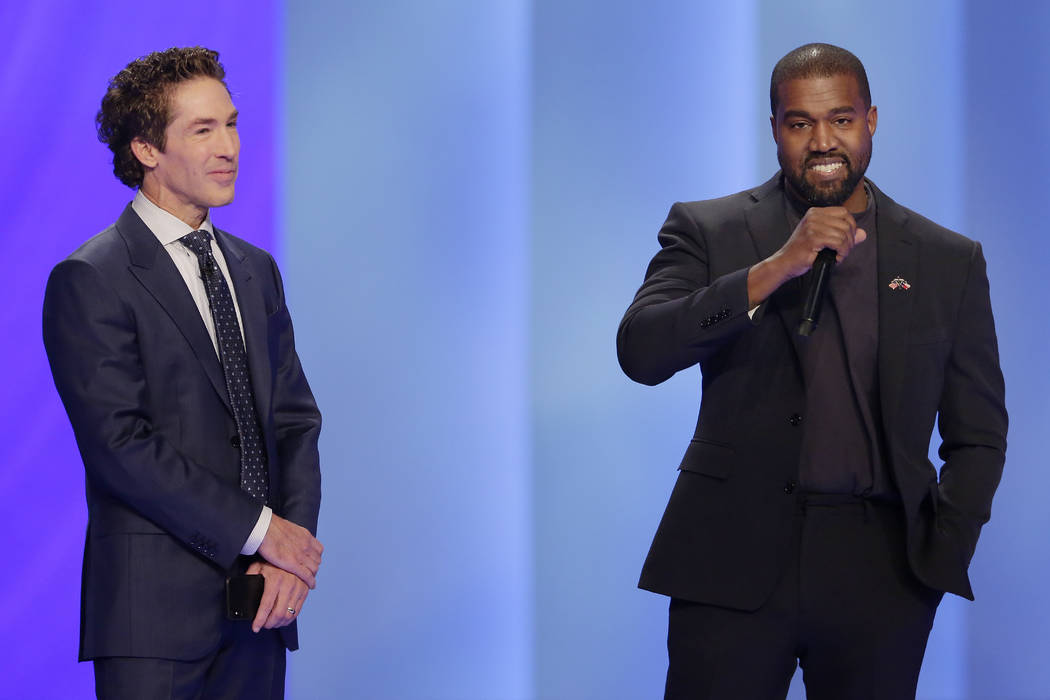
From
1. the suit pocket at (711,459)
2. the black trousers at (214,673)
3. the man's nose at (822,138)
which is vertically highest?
the man's nose at (822,138)

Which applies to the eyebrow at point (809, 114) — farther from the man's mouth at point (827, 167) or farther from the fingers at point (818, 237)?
the fingers at point (818, 237)

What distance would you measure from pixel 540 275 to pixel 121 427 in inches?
76.9

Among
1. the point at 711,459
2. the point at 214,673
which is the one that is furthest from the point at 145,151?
the point at 711,459

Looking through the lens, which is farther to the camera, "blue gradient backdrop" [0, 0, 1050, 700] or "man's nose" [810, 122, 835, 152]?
"blue gradient backdrop" [0, 0, 1050, 700]

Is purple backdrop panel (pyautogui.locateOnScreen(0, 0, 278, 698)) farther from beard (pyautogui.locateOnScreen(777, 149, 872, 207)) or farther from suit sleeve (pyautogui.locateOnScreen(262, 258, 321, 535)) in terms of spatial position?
beard (pyautogui.locateOnScreen(777, 149, 872, 207))

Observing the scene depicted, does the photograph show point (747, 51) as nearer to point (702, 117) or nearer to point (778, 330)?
point (702, 117)

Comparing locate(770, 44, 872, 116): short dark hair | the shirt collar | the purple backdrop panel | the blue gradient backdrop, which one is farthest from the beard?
the purple backdrop panel

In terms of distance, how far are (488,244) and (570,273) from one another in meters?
0.27

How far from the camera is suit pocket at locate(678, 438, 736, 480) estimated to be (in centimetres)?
210

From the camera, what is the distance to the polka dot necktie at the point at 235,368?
6.77 ft

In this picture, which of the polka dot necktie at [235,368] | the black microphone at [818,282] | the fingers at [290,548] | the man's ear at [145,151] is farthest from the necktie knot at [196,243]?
the black microphone at [818,282]

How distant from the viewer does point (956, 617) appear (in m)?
3.65

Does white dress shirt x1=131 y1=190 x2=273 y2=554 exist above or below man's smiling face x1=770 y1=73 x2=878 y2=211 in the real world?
below

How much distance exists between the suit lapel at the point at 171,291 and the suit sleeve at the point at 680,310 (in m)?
0.72
